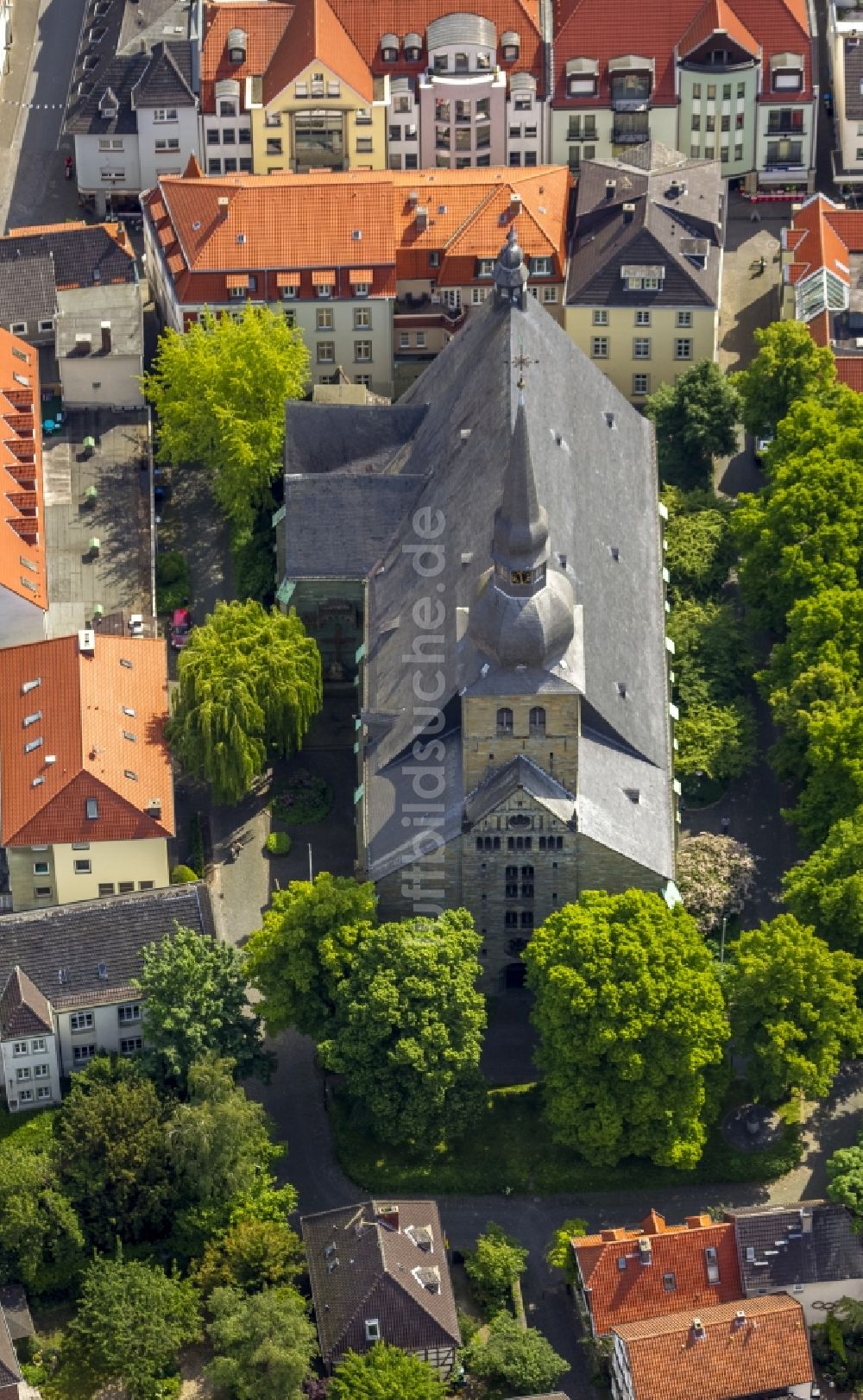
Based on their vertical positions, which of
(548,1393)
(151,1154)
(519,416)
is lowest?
(548,1393)

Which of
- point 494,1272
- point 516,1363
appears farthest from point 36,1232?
point 516,1363

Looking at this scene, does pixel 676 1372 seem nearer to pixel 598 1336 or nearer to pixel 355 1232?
pixel 598 1336

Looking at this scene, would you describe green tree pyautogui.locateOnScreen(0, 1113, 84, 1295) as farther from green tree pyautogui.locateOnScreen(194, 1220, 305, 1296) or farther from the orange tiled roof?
the orange tiled roof

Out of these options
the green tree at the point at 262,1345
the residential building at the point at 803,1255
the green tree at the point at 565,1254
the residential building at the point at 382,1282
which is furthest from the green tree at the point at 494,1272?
the residential building at the point at 803,1255

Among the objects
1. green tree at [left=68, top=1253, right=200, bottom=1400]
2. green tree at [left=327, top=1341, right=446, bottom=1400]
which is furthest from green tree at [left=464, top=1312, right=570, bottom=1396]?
green tree at [left=68, top=1253, right=200, bottom=1400]

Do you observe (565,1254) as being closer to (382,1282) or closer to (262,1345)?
(382,1282)

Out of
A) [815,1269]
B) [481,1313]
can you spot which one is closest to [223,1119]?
[481,1313]
